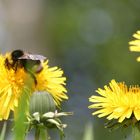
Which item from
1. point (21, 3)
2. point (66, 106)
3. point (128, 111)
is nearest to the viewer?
point (128, 111)

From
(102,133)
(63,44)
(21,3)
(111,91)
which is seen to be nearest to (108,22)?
(63,44)

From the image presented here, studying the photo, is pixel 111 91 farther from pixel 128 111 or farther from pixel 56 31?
pixel 56 31

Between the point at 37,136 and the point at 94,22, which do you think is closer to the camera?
the point at 37,136

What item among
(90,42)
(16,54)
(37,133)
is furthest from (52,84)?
(90,42)

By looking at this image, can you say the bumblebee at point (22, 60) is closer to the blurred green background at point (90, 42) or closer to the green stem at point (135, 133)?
the green stem at point (135, 133)

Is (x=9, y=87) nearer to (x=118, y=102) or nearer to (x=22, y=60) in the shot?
(x=22, y=60)

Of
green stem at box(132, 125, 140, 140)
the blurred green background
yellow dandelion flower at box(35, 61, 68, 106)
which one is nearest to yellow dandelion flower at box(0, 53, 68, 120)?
yellow dandelion flower at box(35, 61, 68, 106)
